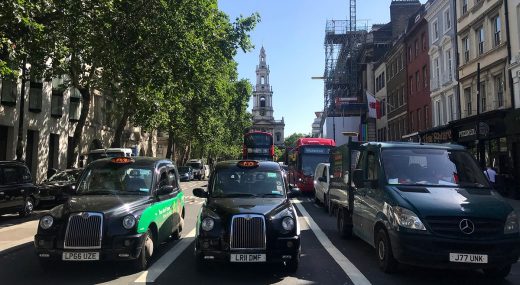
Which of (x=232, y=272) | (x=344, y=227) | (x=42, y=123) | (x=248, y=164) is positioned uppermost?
(x=42, y=123)

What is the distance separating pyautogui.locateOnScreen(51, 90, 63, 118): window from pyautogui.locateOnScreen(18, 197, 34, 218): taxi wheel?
15696 millimetres

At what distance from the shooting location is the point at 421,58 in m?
37.6

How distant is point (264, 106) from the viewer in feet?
462

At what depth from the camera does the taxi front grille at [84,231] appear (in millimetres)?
7098

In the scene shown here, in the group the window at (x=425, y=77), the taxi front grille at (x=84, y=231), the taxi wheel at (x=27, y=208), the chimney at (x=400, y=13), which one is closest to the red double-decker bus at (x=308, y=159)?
the taxi wheel at (x=27, y=208)

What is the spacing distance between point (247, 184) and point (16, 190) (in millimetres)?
10342

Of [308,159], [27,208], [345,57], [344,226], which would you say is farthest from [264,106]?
[344,226]

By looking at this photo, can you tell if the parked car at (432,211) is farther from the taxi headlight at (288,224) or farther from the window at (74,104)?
the window at (74,104)

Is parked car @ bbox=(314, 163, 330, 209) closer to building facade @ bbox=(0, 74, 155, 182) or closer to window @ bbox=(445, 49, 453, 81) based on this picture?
building facade @ bbox=(0, 74, 155, 182)

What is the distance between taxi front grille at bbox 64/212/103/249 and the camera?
7.10 metres

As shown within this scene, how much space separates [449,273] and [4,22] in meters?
11.4

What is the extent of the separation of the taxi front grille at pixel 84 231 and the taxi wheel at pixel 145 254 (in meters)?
0.75

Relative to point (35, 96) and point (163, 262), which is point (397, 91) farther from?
point (163, 262)

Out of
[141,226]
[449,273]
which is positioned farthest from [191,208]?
[449,273]
